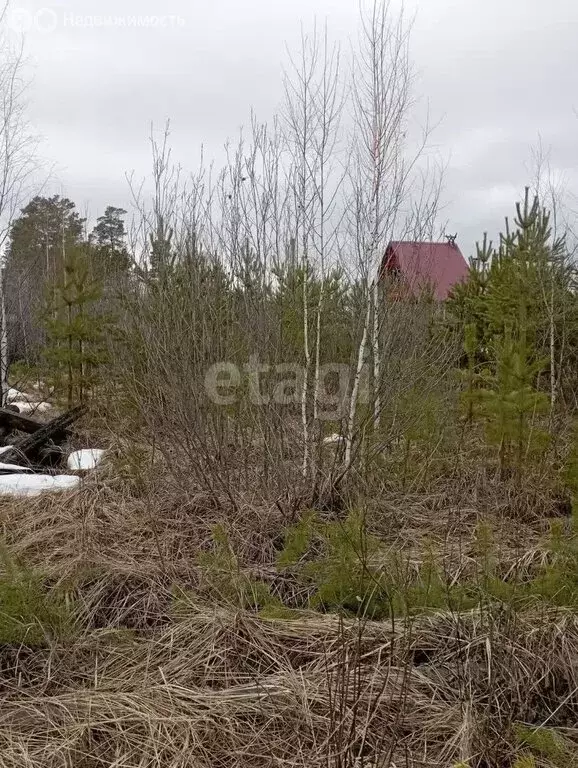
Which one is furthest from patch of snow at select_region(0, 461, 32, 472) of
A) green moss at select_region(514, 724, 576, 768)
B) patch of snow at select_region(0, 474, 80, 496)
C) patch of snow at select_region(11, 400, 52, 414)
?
green moss at select_region(514, 724, 576, 768)

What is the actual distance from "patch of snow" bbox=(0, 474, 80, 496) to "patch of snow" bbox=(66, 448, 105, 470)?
1.38 feet

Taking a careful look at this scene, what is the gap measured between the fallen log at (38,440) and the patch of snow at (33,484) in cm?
77

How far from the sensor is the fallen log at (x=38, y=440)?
260 inches

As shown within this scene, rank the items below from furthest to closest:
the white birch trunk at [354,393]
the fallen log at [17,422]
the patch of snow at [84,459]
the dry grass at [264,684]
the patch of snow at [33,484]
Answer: the fallen log at [17,422] < the patch of snow at [84,459] < the patch of snow at [33,484] < the white birch trunk at [354,393] < the dry grass at [264,684]

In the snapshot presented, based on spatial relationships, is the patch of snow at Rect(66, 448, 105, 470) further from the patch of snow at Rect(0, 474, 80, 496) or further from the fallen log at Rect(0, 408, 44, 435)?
the fallen log at Rect(0, 408, 44, 435)

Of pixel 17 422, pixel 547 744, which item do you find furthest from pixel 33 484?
pixel 547 744

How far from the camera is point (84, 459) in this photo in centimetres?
657

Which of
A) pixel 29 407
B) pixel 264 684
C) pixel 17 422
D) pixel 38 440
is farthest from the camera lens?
pixel 29 407

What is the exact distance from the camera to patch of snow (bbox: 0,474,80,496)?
217 inches

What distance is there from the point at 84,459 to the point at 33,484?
96 cm

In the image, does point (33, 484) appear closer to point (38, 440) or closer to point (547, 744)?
point (38, 440)

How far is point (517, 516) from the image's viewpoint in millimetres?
5246

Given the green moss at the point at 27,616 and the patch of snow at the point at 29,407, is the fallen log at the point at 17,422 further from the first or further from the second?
the green moss at the point at 27,616

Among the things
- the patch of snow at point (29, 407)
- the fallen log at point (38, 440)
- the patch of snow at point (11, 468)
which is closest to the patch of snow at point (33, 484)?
the patch of snow at point (11, 468)
